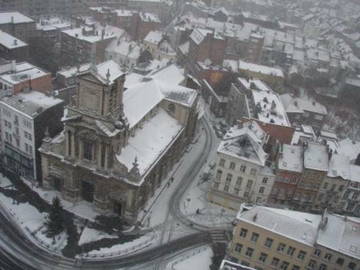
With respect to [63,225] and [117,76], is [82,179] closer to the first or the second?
[63,225]

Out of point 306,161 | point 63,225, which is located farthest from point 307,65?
point 63,225

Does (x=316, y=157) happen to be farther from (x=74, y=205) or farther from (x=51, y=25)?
(x=51, y=25)

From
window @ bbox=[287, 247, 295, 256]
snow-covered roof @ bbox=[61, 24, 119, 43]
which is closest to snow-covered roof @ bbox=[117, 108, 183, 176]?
window @ bbox=[287, 247, 295, 256]

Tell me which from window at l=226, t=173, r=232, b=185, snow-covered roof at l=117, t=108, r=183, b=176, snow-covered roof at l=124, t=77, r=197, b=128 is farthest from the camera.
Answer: snow-covered roof at l=124, t=77, r=197, b=128

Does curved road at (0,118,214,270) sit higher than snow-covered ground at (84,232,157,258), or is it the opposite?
snow-covered ground at (84,232,157,258)

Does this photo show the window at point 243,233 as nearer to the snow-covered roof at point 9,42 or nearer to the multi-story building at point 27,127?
the multi-story building at point 27,127

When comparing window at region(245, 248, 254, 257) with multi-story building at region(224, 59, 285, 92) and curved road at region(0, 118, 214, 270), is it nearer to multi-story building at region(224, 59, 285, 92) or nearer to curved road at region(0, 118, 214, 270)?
curved road at region(0, 118, 214, 270)
